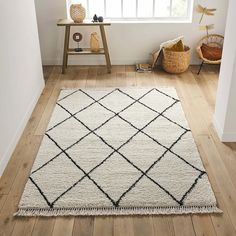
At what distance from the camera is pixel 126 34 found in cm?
410

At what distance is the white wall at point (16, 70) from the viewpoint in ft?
8.08

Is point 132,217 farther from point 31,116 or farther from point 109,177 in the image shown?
point 31,116

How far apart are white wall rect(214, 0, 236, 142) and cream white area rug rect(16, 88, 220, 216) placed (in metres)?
0.28

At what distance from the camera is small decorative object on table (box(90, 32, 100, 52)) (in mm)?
3977

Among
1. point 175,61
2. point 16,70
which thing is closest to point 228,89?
point 175,61

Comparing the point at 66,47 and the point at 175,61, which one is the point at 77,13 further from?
the point at 175,61

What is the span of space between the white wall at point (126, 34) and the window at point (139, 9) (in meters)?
0.14

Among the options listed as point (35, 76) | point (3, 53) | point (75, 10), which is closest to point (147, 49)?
point (75, 10)

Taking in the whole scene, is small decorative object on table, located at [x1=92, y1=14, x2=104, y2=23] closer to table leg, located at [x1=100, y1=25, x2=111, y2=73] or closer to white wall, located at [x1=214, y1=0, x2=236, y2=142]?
table leg, located at [x1=100, y1=25, x2=111, y2=73]

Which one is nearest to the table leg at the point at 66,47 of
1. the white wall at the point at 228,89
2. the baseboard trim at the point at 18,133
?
the baseboard trim at the point at 18,133

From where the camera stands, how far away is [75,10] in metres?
3.81

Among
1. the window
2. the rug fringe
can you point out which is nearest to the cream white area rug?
the rug fringe

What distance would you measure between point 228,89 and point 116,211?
1221 millimetres

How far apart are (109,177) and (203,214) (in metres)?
0.64
